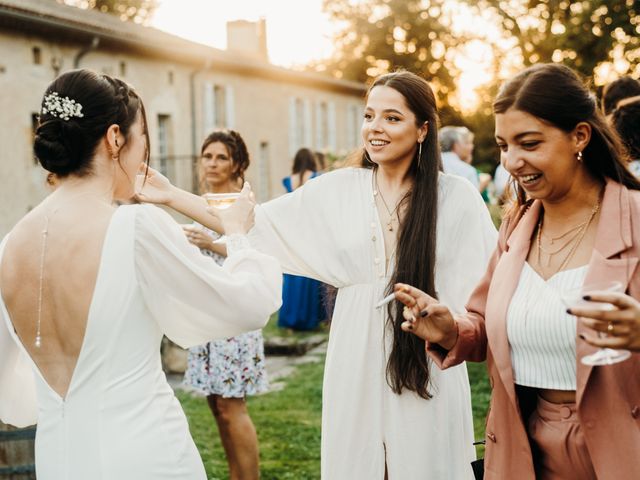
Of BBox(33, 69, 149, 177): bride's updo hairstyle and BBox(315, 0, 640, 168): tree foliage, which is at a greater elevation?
BBox(315, 0, 640, 168): tree foliage

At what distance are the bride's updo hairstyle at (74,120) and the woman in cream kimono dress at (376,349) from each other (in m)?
1.60

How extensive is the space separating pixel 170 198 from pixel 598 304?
97.5 inches

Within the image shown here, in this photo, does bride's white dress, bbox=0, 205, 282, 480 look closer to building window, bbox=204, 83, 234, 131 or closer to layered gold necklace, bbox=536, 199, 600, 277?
layered gold necklace, bbox=536, 199, 600, 277

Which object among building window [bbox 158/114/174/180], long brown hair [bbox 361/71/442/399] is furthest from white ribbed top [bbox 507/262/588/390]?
building window [bbox 158/114/174/180]

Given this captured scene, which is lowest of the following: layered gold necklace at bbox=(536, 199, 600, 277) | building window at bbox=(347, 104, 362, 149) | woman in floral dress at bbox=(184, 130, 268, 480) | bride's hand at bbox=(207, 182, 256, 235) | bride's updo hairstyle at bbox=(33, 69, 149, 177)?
woman in floral dress at bbox=(184, 130, 268, 480)

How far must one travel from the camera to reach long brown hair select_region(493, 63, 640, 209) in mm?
2842

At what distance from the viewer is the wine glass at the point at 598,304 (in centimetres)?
229

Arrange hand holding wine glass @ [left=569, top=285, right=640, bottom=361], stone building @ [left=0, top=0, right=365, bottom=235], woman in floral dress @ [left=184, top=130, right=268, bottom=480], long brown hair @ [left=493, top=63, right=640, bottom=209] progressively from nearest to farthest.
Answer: hand holding wine glass @ [left=569, top=285, right=640, bottom=361]
long brown hair @ [left=493, top=63, right=640, bottom=209]
woman in floral dress @ [left=184, top=130, right=268, bottom=480]
stone building @ [left=0, top=0, right=365, bottom=235]

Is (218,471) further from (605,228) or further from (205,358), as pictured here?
(605,228)

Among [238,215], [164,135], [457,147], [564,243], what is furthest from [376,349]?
[164,135]

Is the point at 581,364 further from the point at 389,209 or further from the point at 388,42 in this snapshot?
the point at 388,42

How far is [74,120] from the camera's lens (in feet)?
9.05

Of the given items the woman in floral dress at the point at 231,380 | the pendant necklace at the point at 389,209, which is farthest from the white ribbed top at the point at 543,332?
the woman in floral dress at the point at 231,380

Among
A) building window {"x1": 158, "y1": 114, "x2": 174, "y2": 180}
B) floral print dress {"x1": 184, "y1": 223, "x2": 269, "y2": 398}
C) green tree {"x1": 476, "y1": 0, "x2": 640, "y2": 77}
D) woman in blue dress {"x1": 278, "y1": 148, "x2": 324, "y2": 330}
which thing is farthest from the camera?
green tree {"x1": 476, "y1": 0, "x2": 640, "y2": 77}
